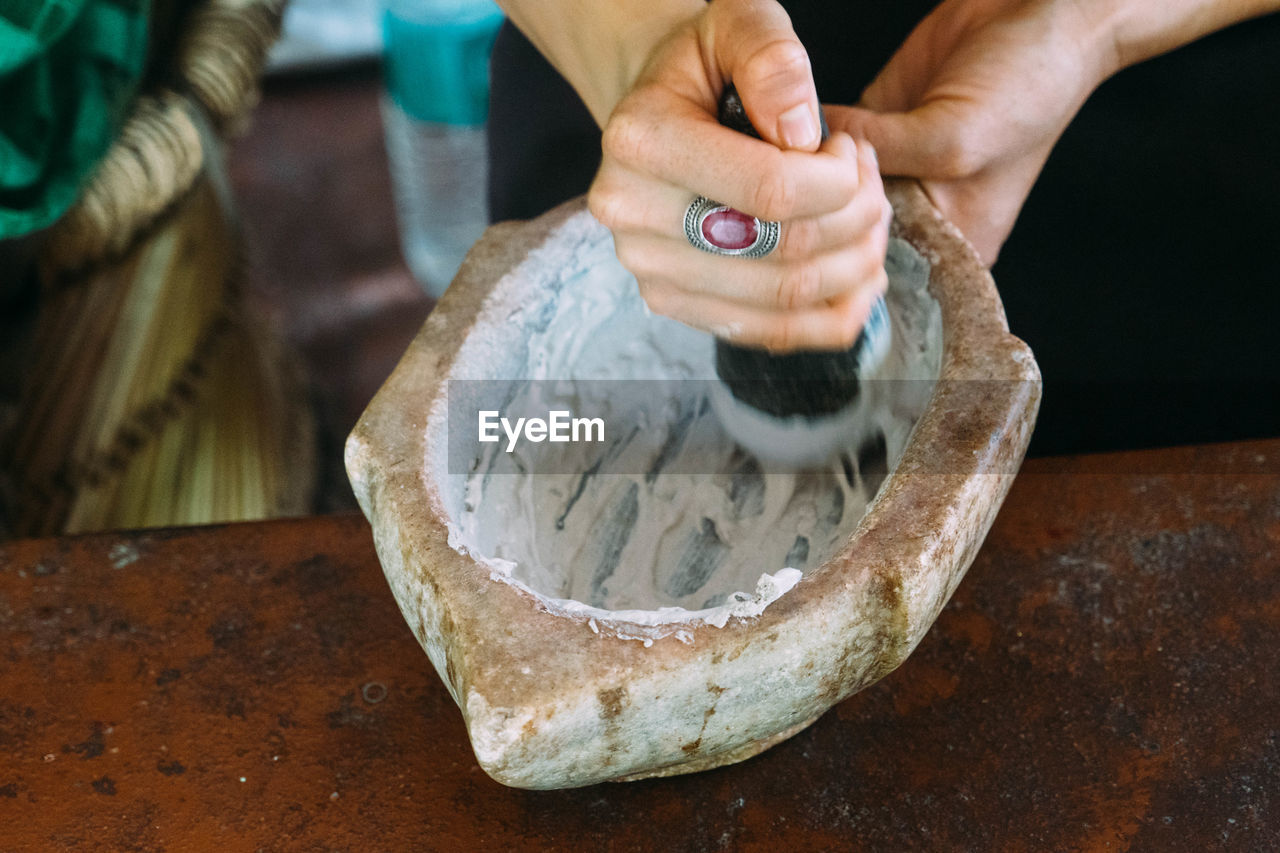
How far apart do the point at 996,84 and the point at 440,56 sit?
1542mm

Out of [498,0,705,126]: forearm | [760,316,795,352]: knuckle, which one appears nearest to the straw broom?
[498,0,705,126]: forearm

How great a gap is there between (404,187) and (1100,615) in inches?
83.6

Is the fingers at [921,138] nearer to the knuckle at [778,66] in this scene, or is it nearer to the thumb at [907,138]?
the thumb at [907,138]

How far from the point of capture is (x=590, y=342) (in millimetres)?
1037

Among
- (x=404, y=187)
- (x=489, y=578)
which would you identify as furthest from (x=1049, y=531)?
(x=404, y=187)

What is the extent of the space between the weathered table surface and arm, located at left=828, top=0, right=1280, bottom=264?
0.31 m

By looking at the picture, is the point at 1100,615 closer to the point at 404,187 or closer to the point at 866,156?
the point at 866,156

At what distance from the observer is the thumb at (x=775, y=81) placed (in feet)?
2.53

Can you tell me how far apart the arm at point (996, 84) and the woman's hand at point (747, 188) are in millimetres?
161

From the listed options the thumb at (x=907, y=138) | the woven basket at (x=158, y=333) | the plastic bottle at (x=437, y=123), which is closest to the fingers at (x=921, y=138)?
the thumb at (x=907, y=138)

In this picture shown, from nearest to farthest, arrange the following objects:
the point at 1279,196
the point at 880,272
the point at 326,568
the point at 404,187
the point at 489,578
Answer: the point at 489,578
the point at 880,272
the point at 326,568
the point at 1279,196
the point at 404,187

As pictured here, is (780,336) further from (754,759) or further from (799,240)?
(754,759)

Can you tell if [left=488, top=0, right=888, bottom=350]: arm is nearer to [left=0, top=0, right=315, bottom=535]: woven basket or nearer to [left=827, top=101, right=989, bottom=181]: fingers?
[left=827, top=101, right=989, bottom=181]: fingers

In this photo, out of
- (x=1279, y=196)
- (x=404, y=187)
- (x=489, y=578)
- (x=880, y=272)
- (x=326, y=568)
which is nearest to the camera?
(x=489, y=578)
